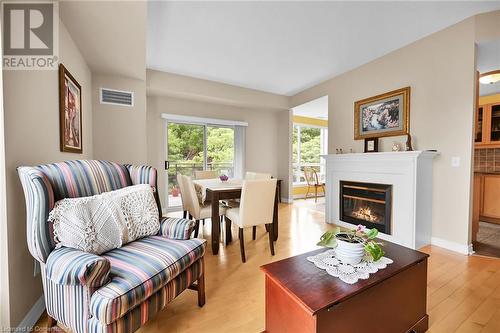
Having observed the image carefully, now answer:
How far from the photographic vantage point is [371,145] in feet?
10.3

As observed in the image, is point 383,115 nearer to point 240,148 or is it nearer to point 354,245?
point 354,245

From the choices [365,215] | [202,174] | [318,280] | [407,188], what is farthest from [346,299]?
[202,174]

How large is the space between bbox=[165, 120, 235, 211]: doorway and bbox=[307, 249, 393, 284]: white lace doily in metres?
3.68

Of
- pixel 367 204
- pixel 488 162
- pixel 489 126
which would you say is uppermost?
pixel 489 126

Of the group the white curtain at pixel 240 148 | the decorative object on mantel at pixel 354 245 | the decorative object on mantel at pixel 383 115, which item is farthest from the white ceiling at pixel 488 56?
the white curtain at pixel 240 148

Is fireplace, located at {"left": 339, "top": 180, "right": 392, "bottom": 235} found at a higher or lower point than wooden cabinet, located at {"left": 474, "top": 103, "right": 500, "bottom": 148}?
lower

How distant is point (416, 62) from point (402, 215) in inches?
76.5

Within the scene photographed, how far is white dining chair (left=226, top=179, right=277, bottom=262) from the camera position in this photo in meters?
2.23

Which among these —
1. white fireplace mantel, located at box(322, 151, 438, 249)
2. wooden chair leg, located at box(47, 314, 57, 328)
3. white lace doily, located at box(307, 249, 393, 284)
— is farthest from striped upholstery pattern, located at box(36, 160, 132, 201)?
white fireplace mantel, located at box(322, 151, 438, 249)

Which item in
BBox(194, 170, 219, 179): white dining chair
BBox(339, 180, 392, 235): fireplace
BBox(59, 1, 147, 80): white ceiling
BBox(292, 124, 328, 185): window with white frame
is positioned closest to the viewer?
BBox(59, 1, 147, 80): white ceiling

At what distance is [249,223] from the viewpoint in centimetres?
230

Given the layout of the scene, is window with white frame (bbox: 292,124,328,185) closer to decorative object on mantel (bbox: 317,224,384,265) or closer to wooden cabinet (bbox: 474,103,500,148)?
wooden cabinet (bbox: 474,103,500,148)

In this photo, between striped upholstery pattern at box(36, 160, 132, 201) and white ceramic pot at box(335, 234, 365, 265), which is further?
striped upholstery pattern at box(36, 160, 132, 201)

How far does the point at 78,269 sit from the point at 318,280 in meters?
1.11
